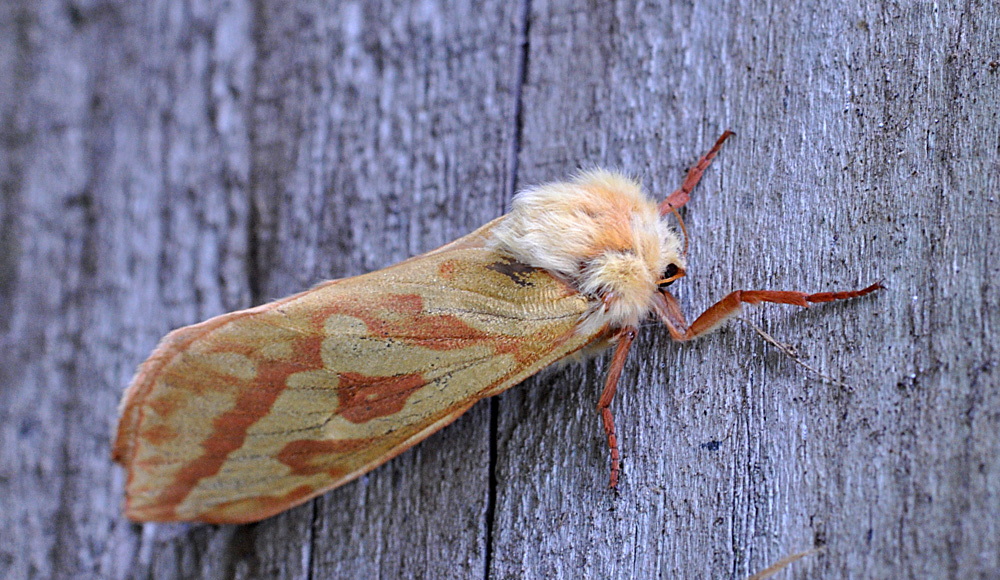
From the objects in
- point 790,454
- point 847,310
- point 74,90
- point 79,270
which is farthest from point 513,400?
point 74,90

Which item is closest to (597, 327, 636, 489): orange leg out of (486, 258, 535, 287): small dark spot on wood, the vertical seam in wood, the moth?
the moth

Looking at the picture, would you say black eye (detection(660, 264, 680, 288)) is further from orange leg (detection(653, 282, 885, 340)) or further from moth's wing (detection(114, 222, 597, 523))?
moth's wing (detection(114, 222, 597, 523))

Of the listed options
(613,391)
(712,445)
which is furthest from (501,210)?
(712,445)

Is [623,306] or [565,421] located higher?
[623,306]

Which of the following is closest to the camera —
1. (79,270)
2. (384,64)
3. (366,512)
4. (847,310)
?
(847,310)

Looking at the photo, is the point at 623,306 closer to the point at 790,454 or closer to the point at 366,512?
the point at 790,454

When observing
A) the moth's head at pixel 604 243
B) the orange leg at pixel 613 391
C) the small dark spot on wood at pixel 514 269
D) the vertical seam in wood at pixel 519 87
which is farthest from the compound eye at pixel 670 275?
the vertical seam in wood at pixel 519 87

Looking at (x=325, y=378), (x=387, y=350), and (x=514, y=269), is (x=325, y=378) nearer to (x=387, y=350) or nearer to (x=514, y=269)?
(x=387, y=350)
